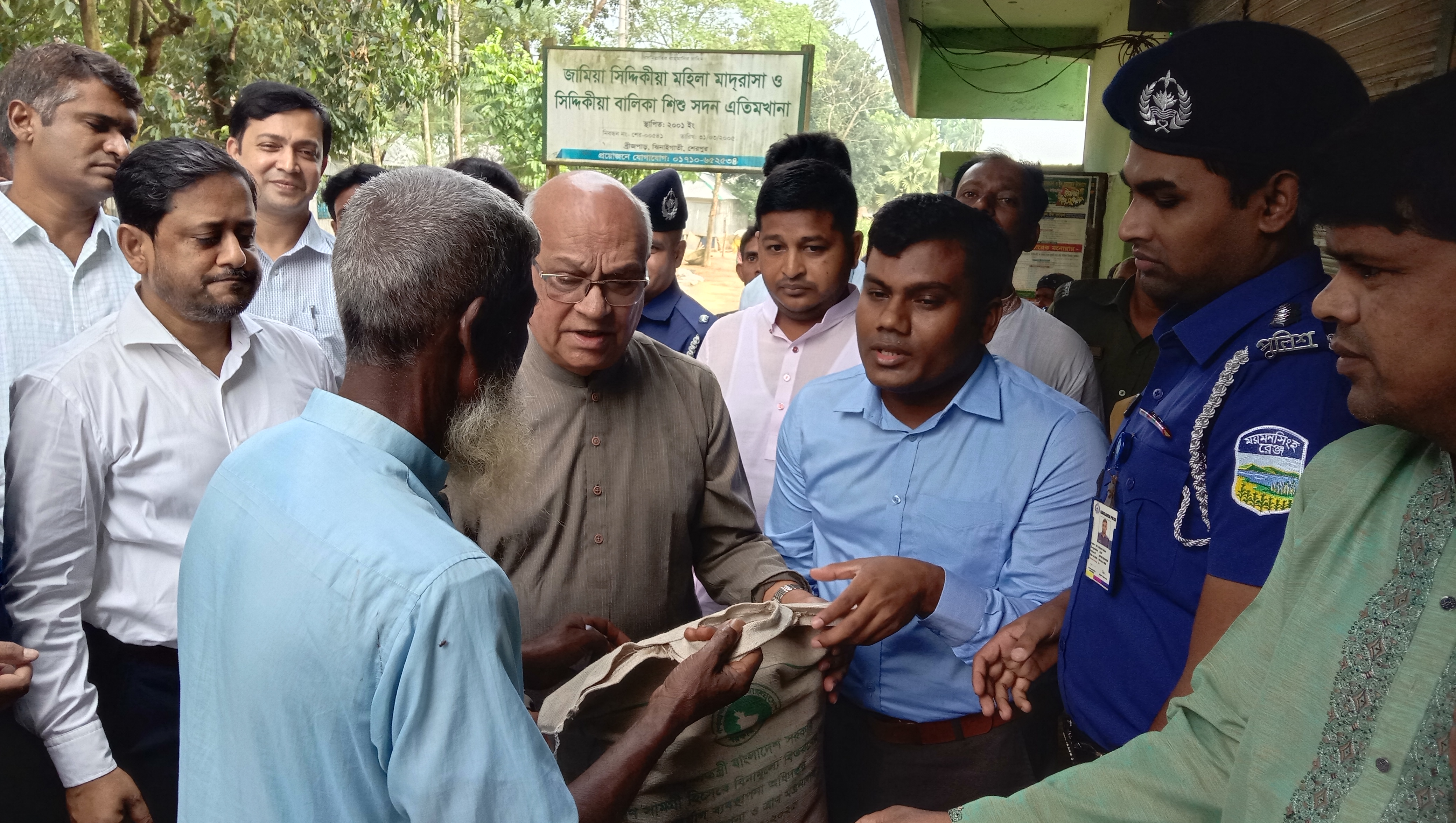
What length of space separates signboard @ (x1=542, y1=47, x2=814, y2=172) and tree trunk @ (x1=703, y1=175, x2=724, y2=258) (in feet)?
41.6

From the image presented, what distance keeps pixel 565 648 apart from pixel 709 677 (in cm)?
47

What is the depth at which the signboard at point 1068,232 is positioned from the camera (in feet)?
22.1

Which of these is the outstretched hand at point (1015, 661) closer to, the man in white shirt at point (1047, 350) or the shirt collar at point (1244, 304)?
the shirt collar at point (1244, 304)

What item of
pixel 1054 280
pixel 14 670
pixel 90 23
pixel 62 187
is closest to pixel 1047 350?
pixel 14 670

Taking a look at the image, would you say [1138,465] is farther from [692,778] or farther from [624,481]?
[624,481]

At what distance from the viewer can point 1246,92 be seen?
66.0 inches

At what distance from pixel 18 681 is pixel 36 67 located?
7.02 feet

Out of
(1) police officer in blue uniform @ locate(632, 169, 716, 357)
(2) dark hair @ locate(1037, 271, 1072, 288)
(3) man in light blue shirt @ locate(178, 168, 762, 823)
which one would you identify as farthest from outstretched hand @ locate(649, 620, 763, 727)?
(2) dark hair @ locate(1037, 271, 1072, 288)

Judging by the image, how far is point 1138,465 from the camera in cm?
178

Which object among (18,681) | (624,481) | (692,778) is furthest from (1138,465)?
(18,681)

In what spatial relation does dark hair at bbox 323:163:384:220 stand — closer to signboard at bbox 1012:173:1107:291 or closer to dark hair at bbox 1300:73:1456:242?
dark hair at bbox 1300:73:1456:242

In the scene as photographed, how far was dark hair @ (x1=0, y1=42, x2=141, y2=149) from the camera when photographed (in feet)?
10.2

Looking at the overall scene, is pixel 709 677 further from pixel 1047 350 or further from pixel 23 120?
pixel 23 120

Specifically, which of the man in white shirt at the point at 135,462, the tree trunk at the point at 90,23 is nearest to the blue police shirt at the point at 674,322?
the man in white shirt at the point at 135,462
